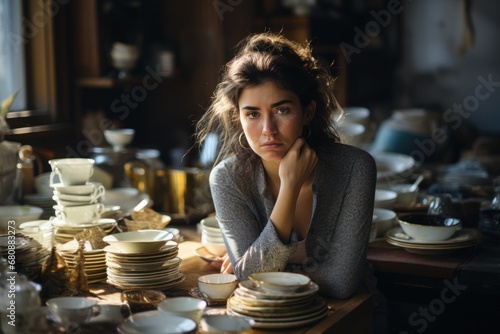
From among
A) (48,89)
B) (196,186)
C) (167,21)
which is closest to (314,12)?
(167,21)

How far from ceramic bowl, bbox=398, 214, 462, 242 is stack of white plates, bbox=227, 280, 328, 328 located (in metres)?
0.86

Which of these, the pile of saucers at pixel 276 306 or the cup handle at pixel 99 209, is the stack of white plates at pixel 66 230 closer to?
the cup handle at pixel 99 209

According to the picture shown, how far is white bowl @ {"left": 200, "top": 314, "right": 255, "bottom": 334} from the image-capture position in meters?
1.92

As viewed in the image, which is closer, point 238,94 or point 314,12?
point 238,94

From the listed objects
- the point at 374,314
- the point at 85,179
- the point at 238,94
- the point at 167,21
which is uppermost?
the point at 167,21

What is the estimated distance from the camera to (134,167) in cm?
386

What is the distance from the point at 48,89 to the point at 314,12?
8.03 ft

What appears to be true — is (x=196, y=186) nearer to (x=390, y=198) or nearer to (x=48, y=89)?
(x=390, y=198)

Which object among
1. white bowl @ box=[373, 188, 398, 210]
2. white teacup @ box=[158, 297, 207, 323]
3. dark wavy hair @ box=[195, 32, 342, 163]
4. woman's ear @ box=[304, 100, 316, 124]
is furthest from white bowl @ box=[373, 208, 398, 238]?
white teacup @ box=[158, 297, 207, 323]

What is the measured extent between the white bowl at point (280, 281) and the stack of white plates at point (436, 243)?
0.81 metres

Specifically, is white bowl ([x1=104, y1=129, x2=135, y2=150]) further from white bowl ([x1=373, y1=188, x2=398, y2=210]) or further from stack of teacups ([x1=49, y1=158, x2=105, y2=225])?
white bowl ([x1=373, y1=188, x2=398, y2=210])

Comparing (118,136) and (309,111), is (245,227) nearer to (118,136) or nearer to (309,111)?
(309,111)

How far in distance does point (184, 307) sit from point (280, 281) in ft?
0.99

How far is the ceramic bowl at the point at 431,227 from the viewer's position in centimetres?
280
